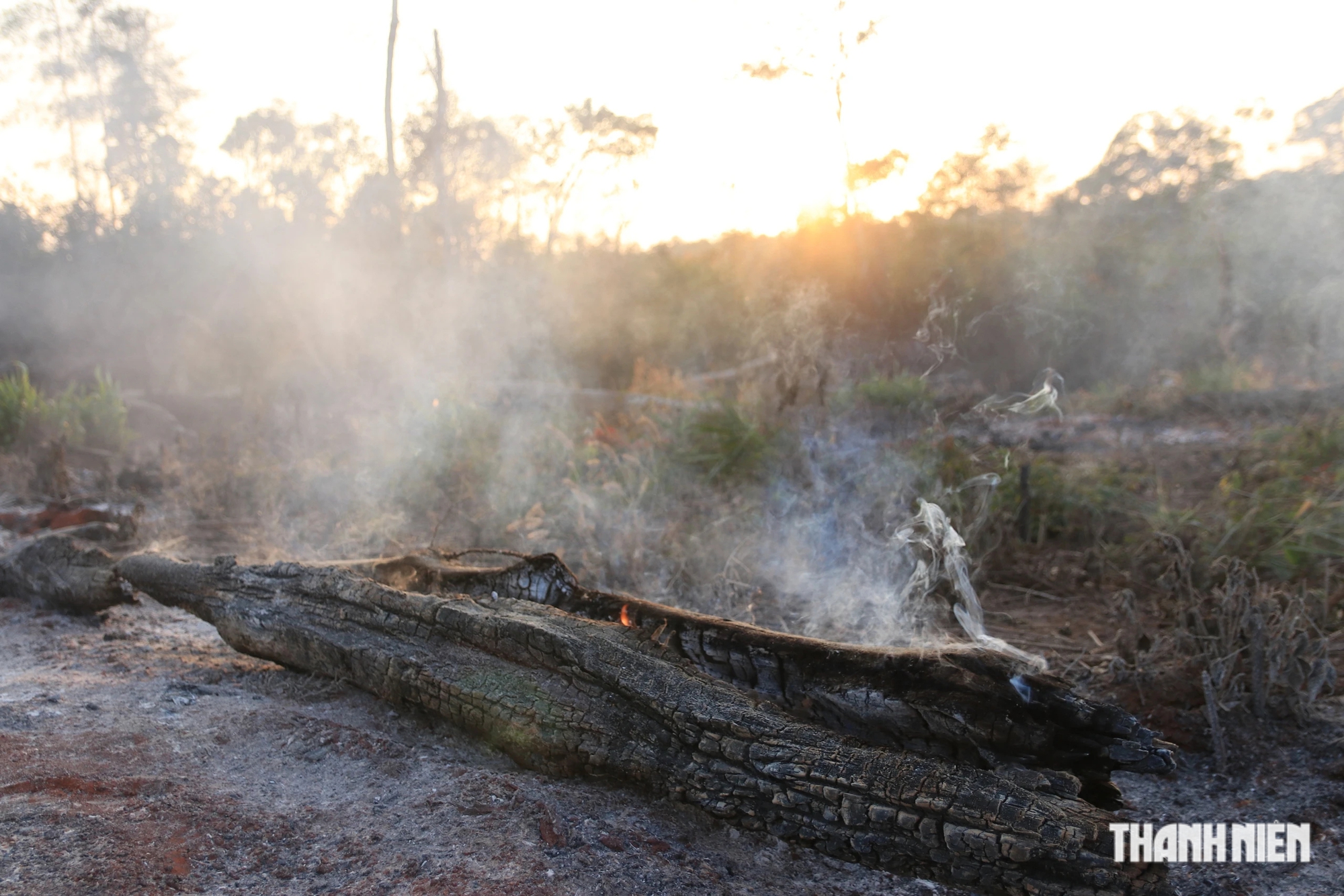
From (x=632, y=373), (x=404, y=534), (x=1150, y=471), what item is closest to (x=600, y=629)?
(x=404, y=534)

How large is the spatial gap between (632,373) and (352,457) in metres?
3.85

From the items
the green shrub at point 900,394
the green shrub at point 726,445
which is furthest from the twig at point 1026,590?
the green shrub at point 726,445

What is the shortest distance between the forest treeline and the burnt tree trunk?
2996 millimetres

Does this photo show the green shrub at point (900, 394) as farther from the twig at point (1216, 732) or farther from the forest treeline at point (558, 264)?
the twig at point (1216, 732)

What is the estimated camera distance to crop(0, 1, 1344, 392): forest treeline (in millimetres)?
4898

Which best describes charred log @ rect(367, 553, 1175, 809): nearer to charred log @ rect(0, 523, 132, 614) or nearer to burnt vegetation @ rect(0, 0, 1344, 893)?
burnt vegetation @ rect(0, 0, 1344, 893)

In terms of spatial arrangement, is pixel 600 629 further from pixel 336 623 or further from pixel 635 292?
pixel 635 292

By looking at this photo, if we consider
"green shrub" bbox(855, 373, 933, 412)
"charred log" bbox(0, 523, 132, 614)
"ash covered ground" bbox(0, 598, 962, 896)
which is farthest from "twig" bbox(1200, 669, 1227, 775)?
"charred log" bbox(0, 523, 132, 614)

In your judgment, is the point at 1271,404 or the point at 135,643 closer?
the point at 135,643

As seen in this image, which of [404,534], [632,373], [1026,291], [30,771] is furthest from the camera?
[632,373]

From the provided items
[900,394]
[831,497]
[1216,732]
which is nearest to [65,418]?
[831,497]

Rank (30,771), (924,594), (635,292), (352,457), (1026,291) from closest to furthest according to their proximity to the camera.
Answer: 1. (30,771)
2. (924,594)
3. (1026,291)
4. (352,457)
5. (635,292)

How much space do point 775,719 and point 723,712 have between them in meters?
0.12

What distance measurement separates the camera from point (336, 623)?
2.38m
